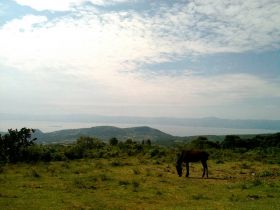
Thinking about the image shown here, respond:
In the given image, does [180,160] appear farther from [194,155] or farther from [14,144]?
[14,144]

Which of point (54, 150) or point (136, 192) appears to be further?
point (54, 150)

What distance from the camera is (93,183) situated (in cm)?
2284

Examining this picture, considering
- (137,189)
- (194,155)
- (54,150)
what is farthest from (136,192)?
(54,150)

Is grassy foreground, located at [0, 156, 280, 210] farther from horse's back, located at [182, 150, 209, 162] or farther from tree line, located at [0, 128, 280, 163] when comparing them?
tree line, located at [0, 128, 280, 163]

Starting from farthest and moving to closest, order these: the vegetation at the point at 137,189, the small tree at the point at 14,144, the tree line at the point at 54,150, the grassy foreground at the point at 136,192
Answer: the tree line at the point at 54,150 → the small tree at the point at 14,144 → the vegetation at the point at 137,189 → the grassy foreground at the point at 136,192

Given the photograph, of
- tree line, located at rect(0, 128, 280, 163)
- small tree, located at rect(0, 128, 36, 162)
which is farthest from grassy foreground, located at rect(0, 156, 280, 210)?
tree line, located at rect(0, 128, 280, 163)

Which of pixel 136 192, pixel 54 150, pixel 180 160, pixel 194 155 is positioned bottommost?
pixel 136 192

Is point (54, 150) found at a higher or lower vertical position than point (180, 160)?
lower

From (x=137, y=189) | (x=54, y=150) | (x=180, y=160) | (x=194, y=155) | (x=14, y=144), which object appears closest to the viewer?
(x=137, y=189)

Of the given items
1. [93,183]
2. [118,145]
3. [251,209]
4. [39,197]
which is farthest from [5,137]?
[251,209]

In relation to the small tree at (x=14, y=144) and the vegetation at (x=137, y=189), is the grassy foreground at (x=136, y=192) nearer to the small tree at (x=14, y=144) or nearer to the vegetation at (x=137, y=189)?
the vegetation at (x=137, y=189)

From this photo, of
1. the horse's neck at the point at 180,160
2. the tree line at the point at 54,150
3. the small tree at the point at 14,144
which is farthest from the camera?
the tree line at the point at 54,150

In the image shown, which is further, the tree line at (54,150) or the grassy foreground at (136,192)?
the tree line at (54,150)

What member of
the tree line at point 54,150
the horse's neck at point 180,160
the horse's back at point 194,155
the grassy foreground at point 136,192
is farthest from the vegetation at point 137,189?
the tree line at point 54,150
